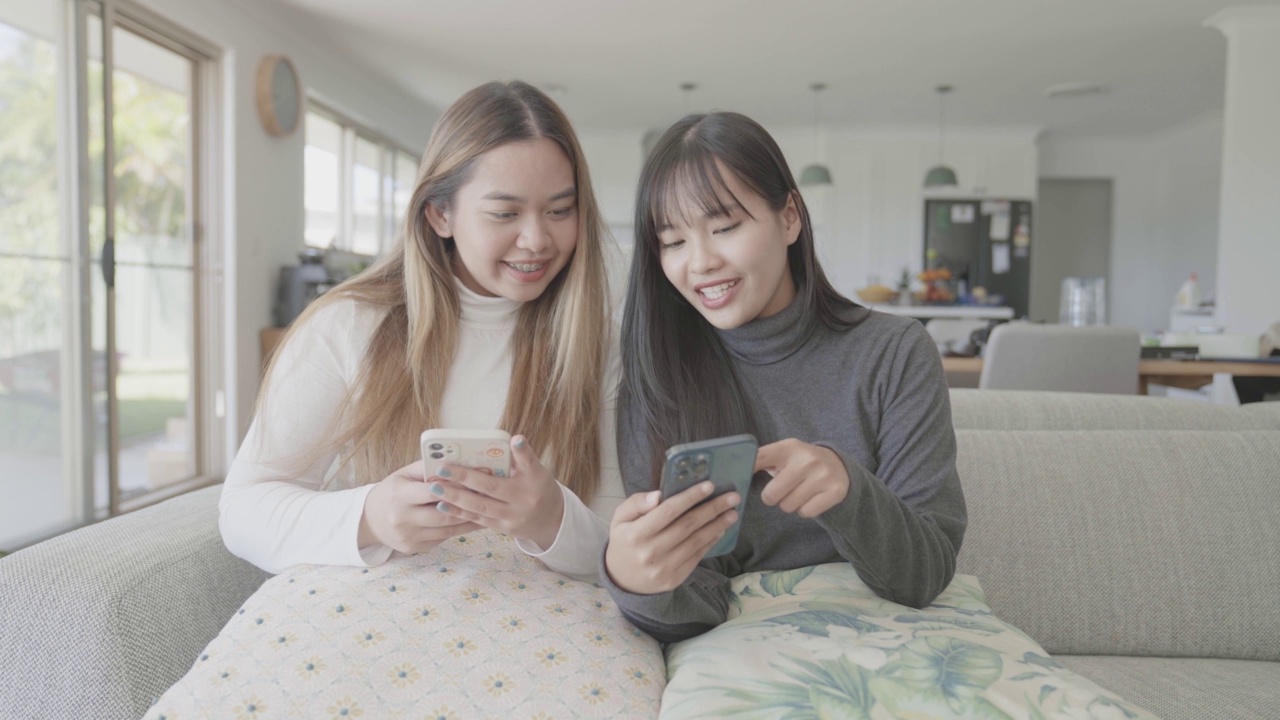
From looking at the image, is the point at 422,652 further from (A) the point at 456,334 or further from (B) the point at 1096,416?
(B) the point at 1096,416

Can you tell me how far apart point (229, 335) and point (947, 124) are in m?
6.76

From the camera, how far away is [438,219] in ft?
4.71

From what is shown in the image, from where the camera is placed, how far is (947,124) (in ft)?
29.1

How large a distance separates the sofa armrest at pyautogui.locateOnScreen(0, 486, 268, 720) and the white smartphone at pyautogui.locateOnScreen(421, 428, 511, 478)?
0.45m

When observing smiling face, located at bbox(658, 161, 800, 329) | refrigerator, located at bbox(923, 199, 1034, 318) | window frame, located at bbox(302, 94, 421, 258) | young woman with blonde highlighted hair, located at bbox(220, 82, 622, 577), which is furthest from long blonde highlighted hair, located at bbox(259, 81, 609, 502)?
refrigerator, located at bbox(923, 199, 1034, 318)

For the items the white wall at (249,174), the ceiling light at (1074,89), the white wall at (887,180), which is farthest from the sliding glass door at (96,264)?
the ceiling light at (1074,89)

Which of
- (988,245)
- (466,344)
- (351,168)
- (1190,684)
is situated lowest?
(1190,684)

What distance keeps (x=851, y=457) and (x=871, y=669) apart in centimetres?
24

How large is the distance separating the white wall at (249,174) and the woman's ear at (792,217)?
410cm

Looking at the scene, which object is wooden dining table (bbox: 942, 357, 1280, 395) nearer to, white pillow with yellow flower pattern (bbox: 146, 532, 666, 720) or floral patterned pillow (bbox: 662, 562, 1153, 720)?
floral patterned pillow (bbox: 662, 562, 1153, 720)

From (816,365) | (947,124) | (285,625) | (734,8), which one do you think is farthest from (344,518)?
(947,124)

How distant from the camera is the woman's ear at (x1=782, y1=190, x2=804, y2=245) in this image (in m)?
1.33

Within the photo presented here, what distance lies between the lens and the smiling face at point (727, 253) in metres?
1.26

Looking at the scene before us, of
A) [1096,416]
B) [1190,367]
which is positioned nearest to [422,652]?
[1096,416]
